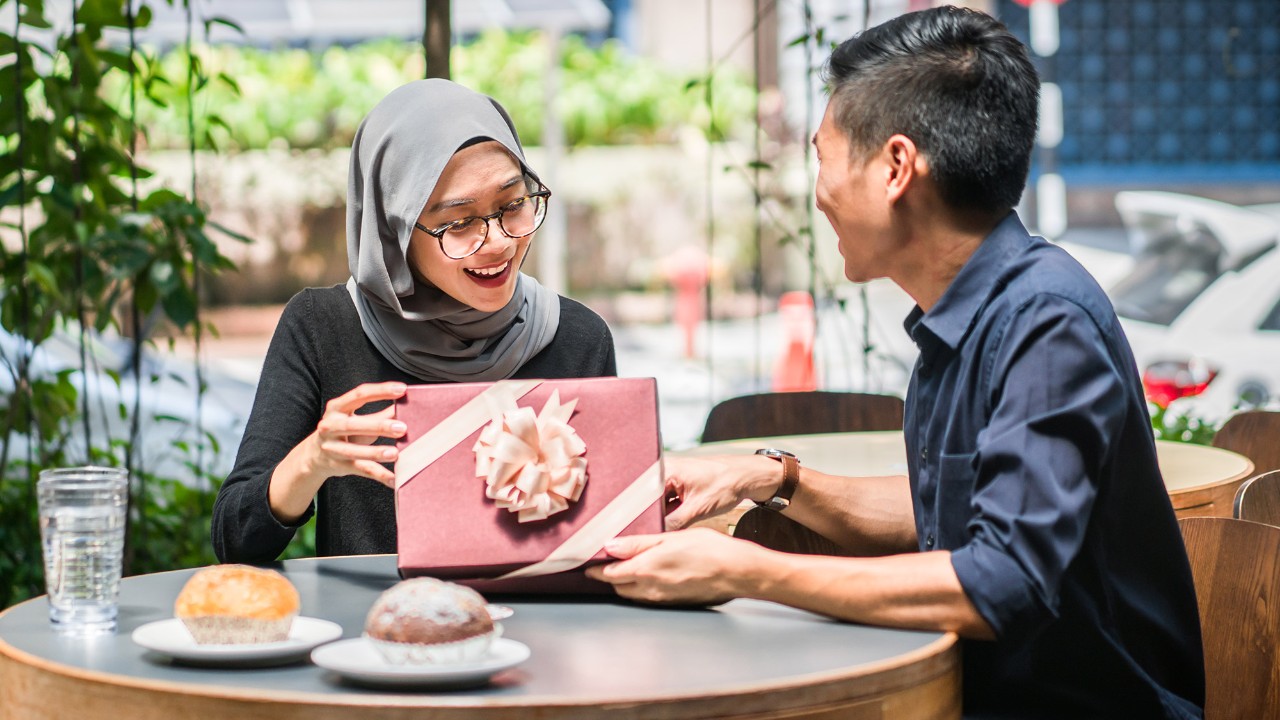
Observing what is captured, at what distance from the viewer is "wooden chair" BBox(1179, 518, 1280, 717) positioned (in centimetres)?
163

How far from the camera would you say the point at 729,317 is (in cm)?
1039

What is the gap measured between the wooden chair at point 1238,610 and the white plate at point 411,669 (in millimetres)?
929

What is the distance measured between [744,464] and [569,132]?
8468 mm

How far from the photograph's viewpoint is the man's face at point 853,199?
1.55 meters

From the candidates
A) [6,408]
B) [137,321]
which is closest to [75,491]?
Result: [137,321]

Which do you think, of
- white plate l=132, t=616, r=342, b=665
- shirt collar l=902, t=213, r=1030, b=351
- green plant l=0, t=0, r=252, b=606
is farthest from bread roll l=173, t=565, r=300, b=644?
green plant l=0, t=0, r=252, b=606

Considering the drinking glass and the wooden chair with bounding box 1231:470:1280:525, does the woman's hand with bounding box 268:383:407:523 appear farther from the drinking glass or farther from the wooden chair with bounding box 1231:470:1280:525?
the wooden chair with bounding box 1231:470:1280:525

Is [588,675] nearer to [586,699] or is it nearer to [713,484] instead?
[586,699]

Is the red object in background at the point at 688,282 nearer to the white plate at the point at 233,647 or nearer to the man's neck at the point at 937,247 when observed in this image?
the man's neck at the point at 937,247

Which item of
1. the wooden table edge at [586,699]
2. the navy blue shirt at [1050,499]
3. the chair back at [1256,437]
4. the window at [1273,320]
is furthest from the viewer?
the window at [1273,320]

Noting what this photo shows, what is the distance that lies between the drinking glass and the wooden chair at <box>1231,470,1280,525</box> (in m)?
1.51

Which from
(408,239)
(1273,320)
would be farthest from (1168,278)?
(408,239)

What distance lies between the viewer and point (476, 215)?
1.94 meters

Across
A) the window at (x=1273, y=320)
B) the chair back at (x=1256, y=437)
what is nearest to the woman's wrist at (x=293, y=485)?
the chair back at (x=1256, y=437)
